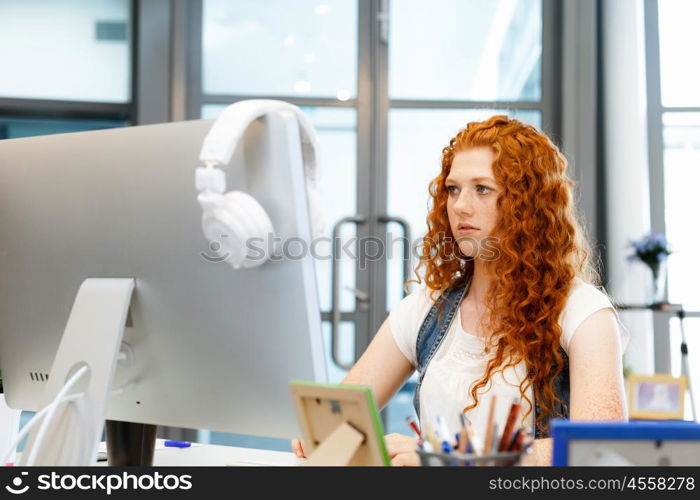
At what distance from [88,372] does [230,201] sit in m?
0.28

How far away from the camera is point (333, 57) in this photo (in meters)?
3.52

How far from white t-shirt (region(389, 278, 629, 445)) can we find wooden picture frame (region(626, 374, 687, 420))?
1.84 meters

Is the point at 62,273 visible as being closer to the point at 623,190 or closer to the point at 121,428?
the point at 121,428

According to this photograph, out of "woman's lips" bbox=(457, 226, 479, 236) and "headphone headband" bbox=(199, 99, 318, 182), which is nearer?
"headphone headband" bbox=(199, 99, 318, 182)

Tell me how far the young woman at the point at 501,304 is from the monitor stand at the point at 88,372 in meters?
0.63

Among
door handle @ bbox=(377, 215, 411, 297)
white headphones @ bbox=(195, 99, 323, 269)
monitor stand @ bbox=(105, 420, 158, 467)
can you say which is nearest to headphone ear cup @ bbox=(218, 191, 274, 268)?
white headphones @ bbox=(195, 99, 323, 269)

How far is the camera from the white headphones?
77 cm

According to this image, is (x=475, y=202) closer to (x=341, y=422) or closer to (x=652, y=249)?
(x=341, y=422)

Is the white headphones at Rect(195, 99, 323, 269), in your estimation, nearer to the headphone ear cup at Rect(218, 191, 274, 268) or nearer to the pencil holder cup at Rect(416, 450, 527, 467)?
the headphone ear cup at Rect(218, 191, 274, 268)

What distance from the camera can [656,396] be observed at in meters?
3.11

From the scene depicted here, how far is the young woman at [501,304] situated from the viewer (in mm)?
1321

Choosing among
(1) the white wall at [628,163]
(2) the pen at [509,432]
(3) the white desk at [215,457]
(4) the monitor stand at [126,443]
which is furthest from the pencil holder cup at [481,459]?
(1) the white wall at [628,163]
